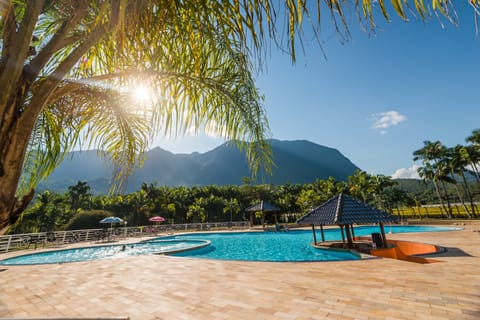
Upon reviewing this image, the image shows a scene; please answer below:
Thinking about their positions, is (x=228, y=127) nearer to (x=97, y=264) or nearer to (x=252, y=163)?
(x=252, y=163)

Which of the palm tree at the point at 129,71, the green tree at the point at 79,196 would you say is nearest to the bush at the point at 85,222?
the green tree at the point at 79,196

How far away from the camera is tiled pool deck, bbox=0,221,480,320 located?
351 centimetres

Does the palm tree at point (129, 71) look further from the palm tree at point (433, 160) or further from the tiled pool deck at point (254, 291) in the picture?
the palm tree at point (433, 160)

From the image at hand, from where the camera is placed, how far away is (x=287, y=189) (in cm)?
5341

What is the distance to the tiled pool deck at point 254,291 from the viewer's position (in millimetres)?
3508

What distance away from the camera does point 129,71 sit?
1948mm

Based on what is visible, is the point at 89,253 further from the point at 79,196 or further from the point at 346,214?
the point at 79,196

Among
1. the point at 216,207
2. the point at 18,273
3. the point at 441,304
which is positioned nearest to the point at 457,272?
the point at 441,304

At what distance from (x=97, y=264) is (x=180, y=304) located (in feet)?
17.8

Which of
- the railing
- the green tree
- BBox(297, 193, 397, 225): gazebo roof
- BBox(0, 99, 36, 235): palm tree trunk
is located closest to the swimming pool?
the railing

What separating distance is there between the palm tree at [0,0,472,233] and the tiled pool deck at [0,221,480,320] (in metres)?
2.67

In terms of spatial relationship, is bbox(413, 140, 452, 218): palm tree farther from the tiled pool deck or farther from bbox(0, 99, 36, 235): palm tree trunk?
bbox(0, 99, 36, 235): palm tree trunk

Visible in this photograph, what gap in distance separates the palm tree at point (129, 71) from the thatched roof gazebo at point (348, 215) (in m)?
10.1

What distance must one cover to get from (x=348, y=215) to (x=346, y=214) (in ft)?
0.30
